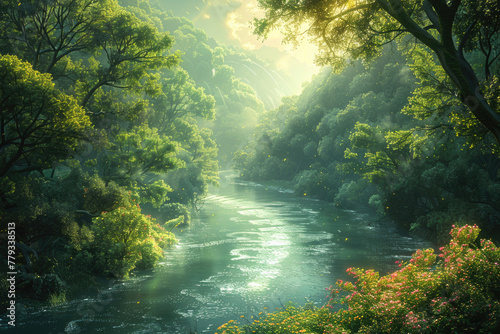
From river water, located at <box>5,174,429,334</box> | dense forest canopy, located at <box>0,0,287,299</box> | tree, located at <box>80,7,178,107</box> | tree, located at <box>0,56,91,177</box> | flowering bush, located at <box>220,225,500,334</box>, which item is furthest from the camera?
tree, located at <box>80,7,178,107</box>

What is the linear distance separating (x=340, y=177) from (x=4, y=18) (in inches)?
1719

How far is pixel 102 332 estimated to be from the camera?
492 inches

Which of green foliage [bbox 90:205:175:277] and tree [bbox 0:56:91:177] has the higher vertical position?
tree [bbox 0:56:91:177]

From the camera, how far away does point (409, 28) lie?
834 centimetres

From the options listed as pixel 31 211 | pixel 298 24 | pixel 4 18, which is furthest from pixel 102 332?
pixel 4 18

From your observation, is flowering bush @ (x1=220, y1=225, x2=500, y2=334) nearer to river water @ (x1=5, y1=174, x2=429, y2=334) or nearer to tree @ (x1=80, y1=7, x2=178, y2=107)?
river water @ (x1=5, y1=174, x2=429, y2=334)

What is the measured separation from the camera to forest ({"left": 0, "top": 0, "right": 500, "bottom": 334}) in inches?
320

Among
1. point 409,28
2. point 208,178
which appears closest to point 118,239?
point 409,28

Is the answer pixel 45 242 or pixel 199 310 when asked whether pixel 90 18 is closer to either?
pixel 45 242

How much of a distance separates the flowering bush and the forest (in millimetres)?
36

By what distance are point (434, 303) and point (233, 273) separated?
13778 millimetres

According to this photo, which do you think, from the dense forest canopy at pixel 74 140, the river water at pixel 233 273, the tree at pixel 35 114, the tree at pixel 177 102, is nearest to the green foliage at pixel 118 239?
the dense forest canopy at pixel 74 140

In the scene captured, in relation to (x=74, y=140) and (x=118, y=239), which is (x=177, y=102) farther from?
(x=74, y=140)

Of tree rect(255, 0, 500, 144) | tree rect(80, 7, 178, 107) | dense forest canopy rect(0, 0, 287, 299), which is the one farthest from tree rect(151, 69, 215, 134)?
tree rect(255, 0, 500, 144)
